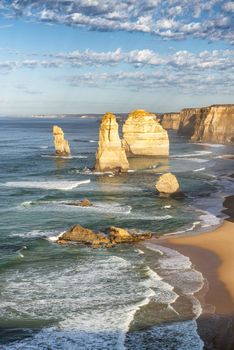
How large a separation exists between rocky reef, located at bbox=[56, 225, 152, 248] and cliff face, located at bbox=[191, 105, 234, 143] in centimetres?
10299

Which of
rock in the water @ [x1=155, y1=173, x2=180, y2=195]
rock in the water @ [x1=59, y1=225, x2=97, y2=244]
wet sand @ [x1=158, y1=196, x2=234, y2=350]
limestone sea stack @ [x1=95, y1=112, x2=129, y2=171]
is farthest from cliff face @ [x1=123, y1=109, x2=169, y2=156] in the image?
rock in the water @ [x1=59, y1=225, x2=97, y2=244]

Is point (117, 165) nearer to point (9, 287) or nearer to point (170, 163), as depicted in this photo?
point (170, 163)

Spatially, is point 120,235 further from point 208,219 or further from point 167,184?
point 167,184

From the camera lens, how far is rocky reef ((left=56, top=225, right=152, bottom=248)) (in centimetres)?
3506

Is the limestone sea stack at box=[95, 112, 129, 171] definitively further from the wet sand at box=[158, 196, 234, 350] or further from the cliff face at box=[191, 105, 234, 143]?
the cliff face at box=[191, 105, 234, 143]

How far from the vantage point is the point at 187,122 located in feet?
562

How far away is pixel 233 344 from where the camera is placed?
19078 mm

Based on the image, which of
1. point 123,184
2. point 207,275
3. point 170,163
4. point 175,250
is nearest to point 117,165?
point 123,184

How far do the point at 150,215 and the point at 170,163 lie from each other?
1636 inches

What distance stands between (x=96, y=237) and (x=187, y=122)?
460 feet

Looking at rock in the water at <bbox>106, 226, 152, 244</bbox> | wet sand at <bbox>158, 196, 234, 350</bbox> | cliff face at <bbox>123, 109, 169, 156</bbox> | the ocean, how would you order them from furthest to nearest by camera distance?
1. cliff face at <bbox>123, 109, 169, 156</bbox>
2. rock in the water at <bbox>106, 226, 152, 244</bbox>
3. the ocean
4. wet sand at <bbox>158, 196, 234, 350</bbox>

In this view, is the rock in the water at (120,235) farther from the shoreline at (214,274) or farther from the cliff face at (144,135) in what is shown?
the cliff face at (144,135)

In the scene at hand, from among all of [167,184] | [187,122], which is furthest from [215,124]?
[167,184]

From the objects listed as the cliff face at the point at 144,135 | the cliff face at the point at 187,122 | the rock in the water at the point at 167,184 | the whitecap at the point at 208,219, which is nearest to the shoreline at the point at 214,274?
the whitecap at the point at 208,219
